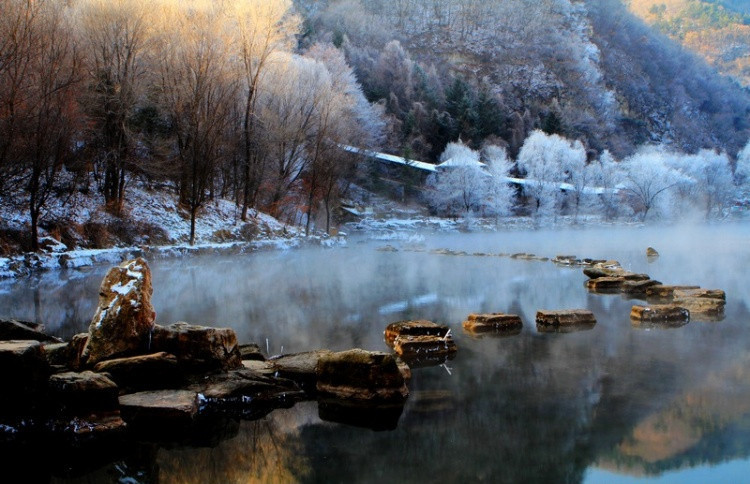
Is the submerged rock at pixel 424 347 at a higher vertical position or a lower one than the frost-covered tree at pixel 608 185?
lower

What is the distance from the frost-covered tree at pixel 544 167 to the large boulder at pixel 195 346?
58.9 metres

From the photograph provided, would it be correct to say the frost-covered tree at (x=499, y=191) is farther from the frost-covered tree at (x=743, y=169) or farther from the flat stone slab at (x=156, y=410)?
the flat stone slab at (x=156, y=410)

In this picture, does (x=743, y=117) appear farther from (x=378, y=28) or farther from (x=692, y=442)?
(x=692, y=442)

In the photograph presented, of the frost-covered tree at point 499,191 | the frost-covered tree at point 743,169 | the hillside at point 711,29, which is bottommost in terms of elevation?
the frost-covered tree at point 499,191

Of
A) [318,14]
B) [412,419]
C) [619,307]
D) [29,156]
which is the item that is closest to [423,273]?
[619,307]

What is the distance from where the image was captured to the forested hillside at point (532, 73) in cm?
8031

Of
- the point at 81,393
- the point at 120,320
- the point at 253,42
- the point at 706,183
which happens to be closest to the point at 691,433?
the point at 81,393

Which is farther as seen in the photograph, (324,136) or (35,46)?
(324,136)

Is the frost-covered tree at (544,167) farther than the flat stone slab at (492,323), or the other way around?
the frost-covered tree at (544,167)

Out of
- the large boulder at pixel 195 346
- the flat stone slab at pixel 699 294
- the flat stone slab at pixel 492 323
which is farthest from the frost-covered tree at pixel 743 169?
the large boulder at pixel 195 346

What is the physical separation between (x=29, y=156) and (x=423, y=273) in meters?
13.8

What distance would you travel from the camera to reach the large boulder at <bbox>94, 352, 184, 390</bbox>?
22.1 feet

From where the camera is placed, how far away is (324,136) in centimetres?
3784

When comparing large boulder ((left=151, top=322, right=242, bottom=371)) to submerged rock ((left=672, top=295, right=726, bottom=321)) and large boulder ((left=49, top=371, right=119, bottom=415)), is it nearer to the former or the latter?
large boulder ((left=49, top=371, right=119, bottom=415))
